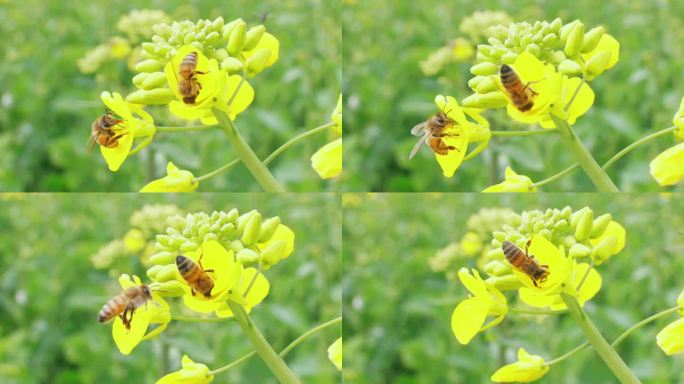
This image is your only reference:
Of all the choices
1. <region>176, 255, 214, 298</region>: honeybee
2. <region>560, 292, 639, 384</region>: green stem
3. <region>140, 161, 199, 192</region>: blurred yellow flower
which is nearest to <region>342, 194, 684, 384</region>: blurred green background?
<region>140, 161, 199, 192</region>: blurred yellow flower

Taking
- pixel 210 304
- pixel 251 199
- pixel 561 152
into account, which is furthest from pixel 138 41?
pixel 561 152

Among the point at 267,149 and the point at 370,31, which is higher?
the point at 370,31

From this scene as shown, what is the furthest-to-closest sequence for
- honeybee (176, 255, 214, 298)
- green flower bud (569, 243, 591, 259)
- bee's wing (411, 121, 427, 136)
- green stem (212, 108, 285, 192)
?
bee's wing (411, 121, 427, 136) < green stem (212, 108, 285, 192) < green flower bud (569, 243, 591, 259) < honeybee (176, 255, 214, 298)

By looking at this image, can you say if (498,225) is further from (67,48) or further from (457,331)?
(67,48)

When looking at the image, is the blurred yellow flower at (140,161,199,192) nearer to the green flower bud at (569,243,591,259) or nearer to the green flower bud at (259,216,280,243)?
the green flower bud at (259,216,280,243)

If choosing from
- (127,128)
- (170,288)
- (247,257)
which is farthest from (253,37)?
(170,288)

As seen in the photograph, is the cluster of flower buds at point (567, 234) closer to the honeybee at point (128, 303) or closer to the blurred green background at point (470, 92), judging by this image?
the blurred green background at point (470, 92)
